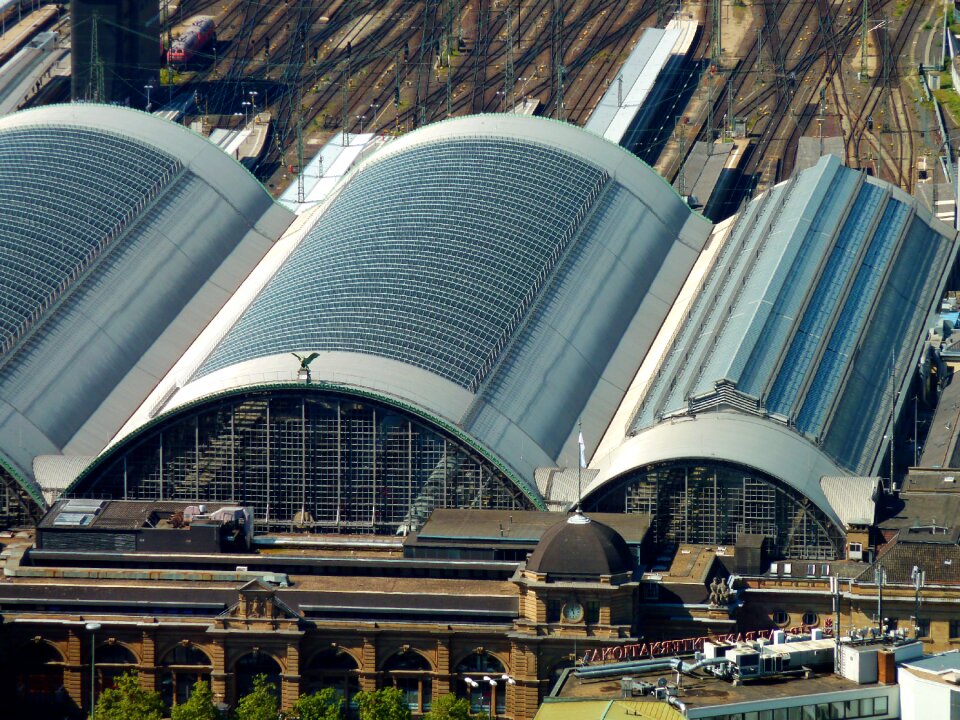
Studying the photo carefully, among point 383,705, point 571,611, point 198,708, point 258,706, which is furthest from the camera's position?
point 571,611

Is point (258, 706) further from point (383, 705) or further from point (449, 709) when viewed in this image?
point (449, 709)

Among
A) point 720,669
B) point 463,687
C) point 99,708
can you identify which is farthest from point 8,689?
point 720,669

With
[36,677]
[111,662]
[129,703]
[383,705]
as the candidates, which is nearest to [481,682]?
[383,705]

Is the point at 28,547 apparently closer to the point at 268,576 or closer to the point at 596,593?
the point at 268,576

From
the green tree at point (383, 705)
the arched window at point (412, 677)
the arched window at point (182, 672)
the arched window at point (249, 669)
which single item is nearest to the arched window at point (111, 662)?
the arched window at point (182, 672)

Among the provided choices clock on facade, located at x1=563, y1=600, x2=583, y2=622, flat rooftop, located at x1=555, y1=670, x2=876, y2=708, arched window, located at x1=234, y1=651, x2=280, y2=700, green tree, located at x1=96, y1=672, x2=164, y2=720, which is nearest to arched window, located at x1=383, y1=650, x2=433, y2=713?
arched window, located at x1=234, y1=651, x2=280, y2=700
